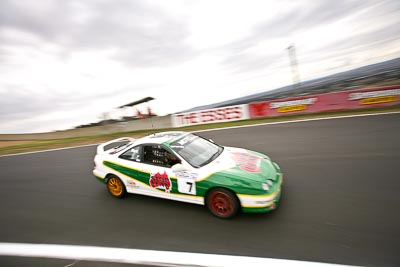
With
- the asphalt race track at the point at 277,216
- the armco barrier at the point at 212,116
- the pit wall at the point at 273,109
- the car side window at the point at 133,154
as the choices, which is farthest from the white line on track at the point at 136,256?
the armco barrier at the point at 212,116

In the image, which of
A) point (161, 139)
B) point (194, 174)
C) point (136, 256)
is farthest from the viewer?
point (161, 139)

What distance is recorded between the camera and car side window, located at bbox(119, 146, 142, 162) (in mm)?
4340

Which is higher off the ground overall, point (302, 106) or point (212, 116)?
point (212, 116)

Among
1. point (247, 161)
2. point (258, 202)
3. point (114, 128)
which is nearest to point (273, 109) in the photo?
point (247, 161)

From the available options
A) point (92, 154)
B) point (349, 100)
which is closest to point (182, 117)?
point (92, 154)

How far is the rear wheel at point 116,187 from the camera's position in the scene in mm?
4602

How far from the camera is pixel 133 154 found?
14.5ft

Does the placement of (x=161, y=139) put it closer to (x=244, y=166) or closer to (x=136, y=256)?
(x=244, y=166)

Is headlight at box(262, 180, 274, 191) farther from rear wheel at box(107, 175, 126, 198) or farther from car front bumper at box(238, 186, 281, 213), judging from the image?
rear wheel at box(107, 175, 126, 198)

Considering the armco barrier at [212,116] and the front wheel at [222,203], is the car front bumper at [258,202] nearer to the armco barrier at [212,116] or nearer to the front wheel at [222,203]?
the front wheel at [222,203]

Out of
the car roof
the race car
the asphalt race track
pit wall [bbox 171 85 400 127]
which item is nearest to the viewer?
the asphalt race track

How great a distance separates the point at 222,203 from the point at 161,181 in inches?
46.2

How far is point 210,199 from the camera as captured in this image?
355 centimetres

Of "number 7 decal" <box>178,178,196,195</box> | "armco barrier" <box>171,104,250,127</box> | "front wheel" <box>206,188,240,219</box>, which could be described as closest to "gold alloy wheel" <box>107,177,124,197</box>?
"number 7 decal" <box>178,178,196,195</box>
